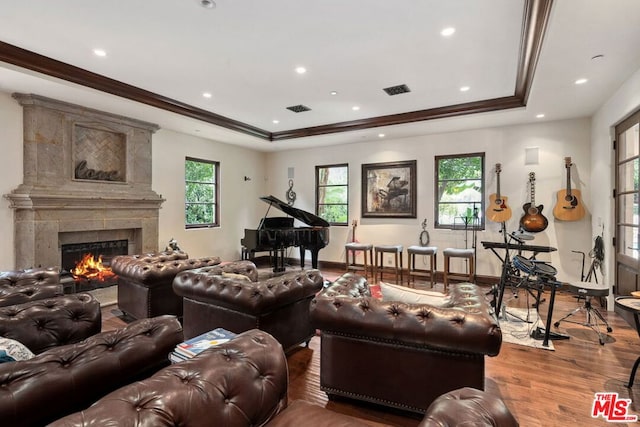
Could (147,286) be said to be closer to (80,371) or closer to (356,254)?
(80,371)

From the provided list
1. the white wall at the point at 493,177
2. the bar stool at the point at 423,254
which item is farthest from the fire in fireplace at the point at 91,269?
the bar stool at the point at 423,254

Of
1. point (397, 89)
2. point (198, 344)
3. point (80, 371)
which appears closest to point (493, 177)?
point (397, 89)

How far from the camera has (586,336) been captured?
347cm

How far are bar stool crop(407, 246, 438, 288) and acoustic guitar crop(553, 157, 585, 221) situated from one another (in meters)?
2.08

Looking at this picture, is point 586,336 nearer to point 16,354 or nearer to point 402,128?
point 402,128

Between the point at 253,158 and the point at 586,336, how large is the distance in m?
7.16

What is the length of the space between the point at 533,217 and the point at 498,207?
553 mm

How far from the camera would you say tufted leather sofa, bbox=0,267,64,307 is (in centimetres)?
261

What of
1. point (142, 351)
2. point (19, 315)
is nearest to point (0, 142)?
point (19, 315)

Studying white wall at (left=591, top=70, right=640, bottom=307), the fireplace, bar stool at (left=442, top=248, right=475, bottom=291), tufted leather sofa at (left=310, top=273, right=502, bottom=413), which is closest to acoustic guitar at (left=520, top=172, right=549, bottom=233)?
white wall at (left=591, top=70, right=640, bottom=307)

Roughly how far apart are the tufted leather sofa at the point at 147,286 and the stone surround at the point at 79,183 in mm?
1454

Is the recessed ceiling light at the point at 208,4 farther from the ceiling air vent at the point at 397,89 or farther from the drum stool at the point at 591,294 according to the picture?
the drum stool at the point at 591,294

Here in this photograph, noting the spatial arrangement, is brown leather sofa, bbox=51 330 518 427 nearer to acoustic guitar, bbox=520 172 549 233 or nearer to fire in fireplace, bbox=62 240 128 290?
fire in fireplace, bbox=62 240 128 290

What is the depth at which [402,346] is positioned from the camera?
205 centimetres
